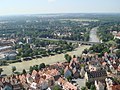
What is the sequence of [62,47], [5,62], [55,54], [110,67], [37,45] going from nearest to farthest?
1. [110,67]
2. [5,62]
3. [55,54]
4. [62,47]
5. [37,45]

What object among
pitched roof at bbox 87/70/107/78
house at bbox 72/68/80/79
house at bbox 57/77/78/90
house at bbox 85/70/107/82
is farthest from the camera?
house at bbox 72/68/80/79

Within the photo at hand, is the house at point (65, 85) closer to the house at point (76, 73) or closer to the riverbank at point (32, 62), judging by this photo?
the house at point (76, 73)

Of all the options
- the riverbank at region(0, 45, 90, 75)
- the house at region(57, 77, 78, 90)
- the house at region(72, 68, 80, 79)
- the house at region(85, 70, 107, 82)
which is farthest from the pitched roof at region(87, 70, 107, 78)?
the riverbank at region(0, 45, 90, 75)

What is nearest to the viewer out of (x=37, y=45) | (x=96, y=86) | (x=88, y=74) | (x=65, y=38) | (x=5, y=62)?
(x=96, y=86)

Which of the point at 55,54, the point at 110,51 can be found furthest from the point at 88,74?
the point at 55,54

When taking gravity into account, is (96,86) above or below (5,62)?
above

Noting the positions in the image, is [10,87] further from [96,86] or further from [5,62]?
[5,62]

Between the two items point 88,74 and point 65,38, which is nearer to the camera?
point 88,74

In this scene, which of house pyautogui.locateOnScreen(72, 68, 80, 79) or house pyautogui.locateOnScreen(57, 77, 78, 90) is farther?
house pyautogui.locateOnScreen(72, 68, 80, 79)

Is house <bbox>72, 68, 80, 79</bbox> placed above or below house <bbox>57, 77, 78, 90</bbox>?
below

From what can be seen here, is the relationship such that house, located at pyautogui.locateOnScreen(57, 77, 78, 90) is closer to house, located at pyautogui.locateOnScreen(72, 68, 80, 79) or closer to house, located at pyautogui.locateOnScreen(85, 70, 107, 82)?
house, located at pyautogui.locateOnScreen(85, 70, 107, 82)

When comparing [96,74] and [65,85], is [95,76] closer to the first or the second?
[96,74]
